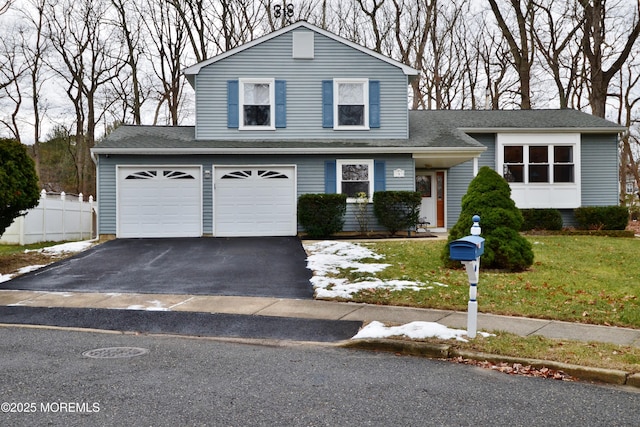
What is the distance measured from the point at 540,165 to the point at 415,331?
14.2 m

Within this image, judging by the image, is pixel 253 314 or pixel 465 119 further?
pixel 465 119

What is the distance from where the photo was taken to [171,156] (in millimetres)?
15594

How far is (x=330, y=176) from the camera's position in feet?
52.4

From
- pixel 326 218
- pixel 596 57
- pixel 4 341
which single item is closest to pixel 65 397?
pixel 4 341

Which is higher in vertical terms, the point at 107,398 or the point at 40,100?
the point at 40,100

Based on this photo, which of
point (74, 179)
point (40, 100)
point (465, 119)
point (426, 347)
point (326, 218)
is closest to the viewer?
point (426, 347)

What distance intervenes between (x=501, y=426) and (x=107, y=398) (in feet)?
9.63

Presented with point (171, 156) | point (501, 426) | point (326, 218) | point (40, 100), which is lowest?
point (501, 426)

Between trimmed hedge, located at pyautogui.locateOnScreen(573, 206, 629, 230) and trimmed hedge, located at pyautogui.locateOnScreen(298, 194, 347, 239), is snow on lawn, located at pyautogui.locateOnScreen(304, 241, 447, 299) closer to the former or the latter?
trimmed hedge, located at pyautogui.locateOnScreen(298, 194, 347, 239)

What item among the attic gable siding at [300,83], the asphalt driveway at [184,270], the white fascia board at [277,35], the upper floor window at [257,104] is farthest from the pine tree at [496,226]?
the upper floor window at [257,104]

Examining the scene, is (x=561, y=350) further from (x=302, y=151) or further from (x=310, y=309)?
(x=302, y=151)

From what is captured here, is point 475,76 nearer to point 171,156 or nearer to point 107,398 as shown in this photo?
point 171,156

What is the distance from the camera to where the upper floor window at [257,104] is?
53.7 feet

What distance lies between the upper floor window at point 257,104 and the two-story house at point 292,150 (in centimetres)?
3
